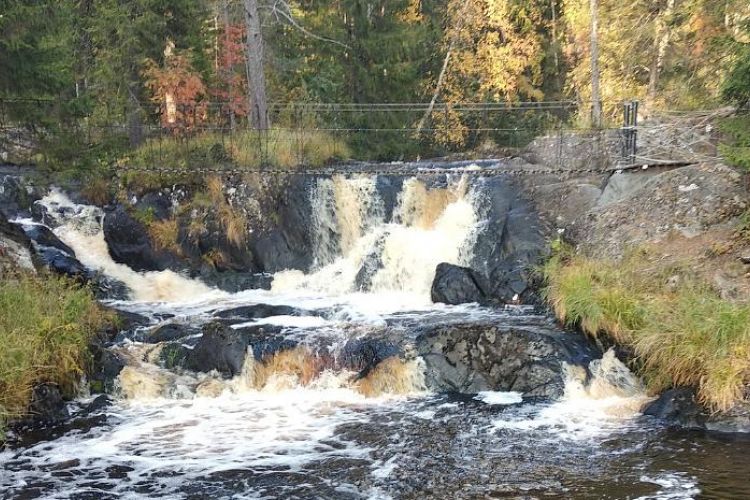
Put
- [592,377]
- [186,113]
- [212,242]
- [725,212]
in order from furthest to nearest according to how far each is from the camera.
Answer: [186,113]
[212,242]
[725,212]
[592,377]

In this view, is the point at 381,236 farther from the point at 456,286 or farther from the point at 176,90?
the point at 176,90

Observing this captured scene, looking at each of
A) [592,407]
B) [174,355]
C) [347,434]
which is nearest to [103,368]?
[174,355]

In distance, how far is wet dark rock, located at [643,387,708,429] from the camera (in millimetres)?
7559

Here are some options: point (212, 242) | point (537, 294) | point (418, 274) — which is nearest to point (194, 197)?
point (212, 242)

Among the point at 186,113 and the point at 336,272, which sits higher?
the point at 186,113

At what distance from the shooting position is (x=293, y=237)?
14.4 m

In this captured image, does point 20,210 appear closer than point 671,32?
Yes

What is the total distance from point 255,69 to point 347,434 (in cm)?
1081

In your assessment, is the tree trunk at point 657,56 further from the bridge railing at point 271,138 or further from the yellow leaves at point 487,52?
the yellow leaves at point 487,52

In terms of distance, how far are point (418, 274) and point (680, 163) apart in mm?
5009

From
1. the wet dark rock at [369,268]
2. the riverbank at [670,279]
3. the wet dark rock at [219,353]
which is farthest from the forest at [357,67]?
the wet dark rock at [369,268]

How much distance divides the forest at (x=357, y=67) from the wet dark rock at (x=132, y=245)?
1366 mm

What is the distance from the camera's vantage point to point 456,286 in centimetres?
1248

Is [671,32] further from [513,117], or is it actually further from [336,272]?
[336,272]
